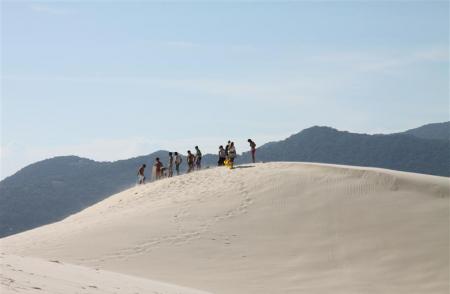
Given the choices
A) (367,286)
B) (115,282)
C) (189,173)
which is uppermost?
(189,173)

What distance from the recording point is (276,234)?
71.3 feet

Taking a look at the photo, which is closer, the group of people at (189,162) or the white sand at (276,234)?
the white sand at (276,234)

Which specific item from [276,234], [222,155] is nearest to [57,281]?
[276,234]

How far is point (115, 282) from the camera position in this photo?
12094 millimetres

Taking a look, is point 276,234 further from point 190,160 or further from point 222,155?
point 190,160

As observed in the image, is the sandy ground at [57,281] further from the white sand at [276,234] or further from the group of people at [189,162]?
the group of people at [189,162]

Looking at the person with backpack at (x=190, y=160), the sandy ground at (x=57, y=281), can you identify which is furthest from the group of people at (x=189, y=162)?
the sandy ground at (x=57, y=281)

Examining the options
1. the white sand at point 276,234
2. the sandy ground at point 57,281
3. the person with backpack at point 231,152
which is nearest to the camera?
the sandy ground at point 57,281

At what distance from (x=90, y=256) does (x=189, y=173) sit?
10.5 metres

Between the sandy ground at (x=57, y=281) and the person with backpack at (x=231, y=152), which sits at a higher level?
the person with backpack at (x=231, y=152)

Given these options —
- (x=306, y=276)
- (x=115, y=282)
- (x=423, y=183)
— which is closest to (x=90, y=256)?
(x=306, y=276)

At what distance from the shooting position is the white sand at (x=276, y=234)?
60.5ft

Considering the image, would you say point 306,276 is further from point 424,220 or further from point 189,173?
point 189,173

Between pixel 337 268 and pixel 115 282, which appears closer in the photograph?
pixel 115 282
